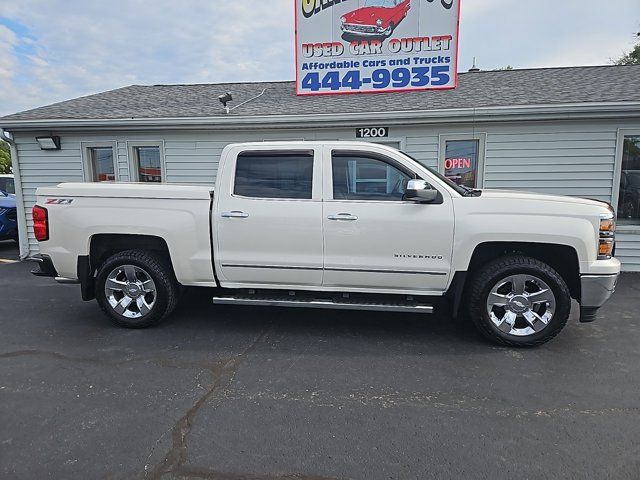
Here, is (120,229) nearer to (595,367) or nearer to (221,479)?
(221,479)

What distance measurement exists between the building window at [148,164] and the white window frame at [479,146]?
564 centimetres

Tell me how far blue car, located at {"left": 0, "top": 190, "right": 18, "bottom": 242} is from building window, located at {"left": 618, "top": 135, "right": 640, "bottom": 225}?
13.0 m

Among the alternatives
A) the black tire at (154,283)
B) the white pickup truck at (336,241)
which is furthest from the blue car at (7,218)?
the black tire at (154,283)

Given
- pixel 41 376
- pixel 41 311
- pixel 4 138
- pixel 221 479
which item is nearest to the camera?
pixel 221 479

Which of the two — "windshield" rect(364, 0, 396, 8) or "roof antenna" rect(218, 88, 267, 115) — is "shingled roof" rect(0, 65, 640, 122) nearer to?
"roof antenna" rect(218, 88, 267, 115)

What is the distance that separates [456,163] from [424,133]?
0.84 meters

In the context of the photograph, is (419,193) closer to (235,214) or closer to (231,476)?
(235,214)

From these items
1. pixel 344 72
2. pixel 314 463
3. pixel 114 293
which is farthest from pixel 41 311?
pixel 344 72

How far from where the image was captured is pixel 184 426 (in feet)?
9.32

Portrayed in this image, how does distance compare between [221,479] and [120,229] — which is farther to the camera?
[120,229]

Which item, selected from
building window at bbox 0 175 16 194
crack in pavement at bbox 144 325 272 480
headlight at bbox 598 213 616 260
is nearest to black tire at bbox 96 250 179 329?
crack in pavement at bbox 144 325 272 480

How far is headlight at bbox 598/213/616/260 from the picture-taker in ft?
12.8

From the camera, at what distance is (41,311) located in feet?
17.8

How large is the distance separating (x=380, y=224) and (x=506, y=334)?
1652mm
